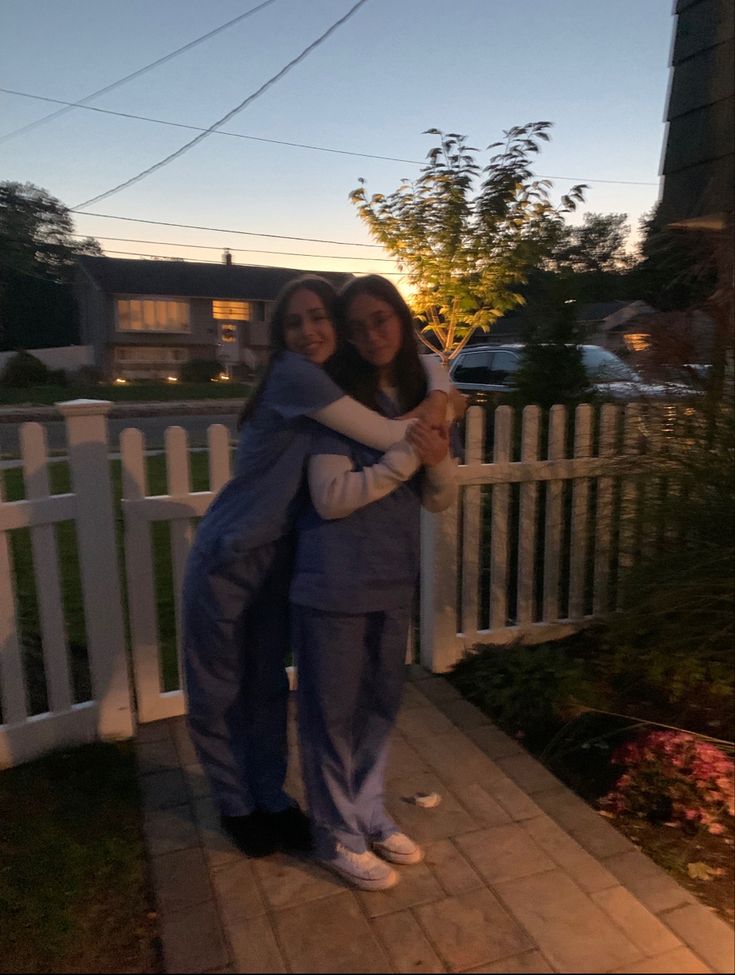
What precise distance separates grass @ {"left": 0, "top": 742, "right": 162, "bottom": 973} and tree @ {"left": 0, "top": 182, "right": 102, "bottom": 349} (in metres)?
36.0

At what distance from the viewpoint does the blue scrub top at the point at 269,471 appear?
2066mm

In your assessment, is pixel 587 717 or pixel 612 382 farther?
pixel 612 382

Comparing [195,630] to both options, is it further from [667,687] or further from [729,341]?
[729,341]

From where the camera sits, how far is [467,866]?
234 centimetres

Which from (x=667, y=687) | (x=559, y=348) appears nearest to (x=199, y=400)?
(x=559, y=348)

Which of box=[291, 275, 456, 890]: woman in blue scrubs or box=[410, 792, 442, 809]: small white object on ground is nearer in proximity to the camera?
box=[291, 275, 456, 890]: woman in blue scrubs

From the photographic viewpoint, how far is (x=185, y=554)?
3293 millimetres

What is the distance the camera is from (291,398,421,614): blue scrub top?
2090mm

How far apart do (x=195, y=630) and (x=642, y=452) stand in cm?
239

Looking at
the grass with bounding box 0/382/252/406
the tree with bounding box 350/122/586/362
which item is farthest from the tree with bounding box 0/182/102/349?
the tree with bounding box 350/122/586/362

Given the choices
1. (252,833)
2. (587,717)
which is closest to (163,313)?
(587,717)

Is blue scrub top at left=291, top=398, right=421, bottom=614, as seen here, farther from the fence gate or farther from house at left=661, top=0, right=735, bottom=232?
house at left=661, top=0, right=735, bottom=232

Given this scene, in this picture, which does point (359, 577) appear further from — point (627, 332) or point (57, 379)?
point (57, 379)

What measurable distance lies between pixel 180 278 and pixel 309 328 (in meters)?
37.9
